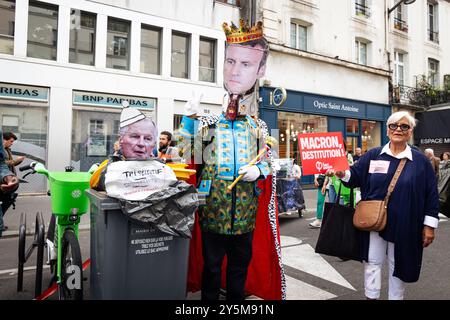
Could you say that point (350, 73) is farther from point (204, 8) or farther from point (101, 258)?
point (101, 258)

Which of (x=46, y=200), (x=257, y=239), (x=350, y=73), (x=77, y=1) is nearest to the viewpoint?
(x=257, y=239)

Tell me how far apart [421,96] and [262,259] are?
20.3 m

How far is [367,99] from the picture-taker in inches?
725

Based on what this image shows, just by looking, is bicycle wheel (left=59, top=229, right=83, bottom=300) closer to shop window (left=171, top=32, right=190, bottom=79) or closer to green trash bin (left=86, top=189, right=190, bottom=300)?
green trash bin (left=86, top=189, right=190, bottom=300)

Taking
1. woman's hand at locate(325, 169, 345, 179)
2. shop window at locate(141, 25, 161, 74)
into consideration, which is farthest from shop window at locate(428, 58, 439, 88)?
woman's hand at locate(325, 169, 345, 179)

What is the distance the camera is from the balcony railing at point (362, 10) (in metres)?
18.0

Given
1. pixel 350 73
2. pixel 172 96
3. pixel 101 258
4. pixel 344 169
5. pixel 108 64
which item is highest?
pixel 350 73

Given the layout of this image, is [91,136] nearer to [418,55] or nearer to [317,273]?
[317,273]

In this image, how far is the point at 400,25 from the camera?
65.2 feet

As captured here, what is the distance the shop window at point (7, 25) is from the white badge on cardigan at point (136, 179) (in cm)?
1063

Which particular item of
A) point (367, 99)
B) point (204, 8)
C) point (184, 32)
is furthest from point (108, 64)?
point (367, 99)

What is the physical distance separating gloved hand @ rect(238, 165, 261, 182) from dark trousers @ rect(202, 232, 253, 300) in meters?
0.47

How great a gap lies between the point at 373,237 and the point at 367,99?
16.8m

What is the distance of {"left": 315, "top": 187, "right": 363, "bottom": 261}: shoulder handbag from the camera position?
10.4 feet
